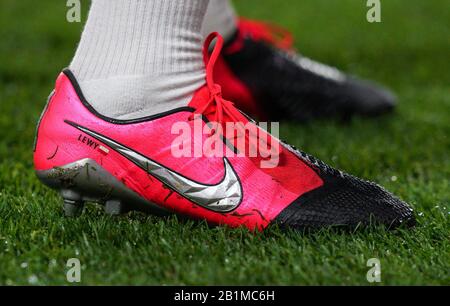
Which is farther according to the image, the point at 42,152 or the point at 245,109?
the point at 245,109

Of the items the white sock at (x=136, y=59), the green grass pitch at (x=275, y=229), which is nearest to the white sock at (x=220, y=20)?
the green grass pitch at (x=275, y=229)

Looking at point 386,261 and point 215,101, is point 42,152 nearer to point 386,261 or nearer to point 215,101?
point 215,101

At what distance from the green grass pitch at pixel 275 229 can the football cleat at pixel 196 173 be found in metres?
0.03

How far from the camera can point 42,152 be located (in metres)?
1.38

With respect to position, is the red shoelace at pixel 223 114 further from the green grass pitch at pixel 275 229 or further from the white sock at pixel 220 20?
the white sock at pixel 220 20

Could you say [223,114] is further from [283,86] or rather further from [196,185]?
[283,86]

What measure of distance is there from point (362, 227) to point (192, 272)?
345 millimetres

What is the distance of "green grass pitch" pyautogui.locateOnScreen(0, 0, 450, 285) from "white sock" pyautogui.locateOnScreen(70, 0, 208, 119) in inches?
8.5

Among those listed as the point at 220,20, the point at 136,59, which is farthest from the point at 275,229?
the point at 220,20

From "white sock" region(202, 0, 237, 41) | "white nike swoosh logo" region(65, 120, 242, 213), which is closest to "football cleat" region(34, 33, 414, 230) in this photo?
"white nike swoosh logo" region(65, 120, 242, 213)

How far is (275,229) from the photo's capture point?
1301mm

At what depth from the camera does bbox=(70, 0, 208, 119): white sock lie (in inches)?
52.9

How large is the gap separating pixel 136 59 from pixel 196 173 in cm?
23
